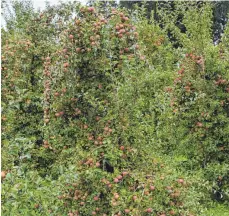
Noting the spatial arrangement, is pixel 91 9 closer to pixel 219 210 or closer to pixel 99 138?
pixel 99 138

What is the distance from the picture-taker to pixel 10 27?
13.2 m

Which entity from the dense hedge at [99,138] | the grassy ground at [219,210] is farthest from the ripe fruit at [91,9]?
the grassy ground at [219,210]

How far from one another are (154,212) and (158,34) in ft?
32.8

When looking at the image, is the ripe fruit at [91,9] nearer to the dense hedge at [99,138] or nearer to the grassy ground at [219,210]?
the dense hedge at [99,138]

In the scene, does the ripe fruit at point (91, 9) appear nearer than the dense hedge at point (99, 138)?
No

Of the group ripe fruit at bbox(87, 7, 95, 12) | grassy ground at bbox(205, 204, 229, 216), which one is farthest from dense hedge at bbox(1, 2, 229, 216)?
grassy ground at bbox(205, 204, 229, 216)

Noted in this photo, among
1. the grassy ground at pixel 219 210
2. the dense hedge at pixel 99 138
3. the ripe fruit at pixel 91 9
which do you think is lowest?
the grassy ground at pixel 219 210

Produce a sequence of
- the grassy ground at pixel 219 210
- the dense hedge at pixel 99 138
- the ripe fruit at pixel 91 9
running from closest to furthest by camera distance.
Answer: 1. the dense hedge at pixel 99 138
2. the ripe fruit at pixel 91 9
3. the grassy ground at pixel 219 210

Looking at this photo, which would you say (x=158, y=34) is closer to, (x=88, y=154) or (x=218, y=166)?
(x=218, y=166)

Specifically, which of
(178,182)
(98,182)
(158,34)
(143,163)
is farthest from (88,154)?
(158,34)

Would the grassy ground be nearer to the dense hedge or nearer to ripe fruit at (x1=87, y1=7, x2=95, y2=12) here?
the dense hedge

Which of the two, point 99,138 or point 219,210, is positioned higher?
point 99,138

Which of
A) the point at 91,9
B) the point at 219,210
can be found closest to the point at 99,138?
the point at 91,9

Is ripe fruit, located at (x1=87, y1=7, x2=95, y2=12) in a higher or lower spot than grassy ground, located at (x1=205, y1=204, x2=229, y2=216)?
higher
